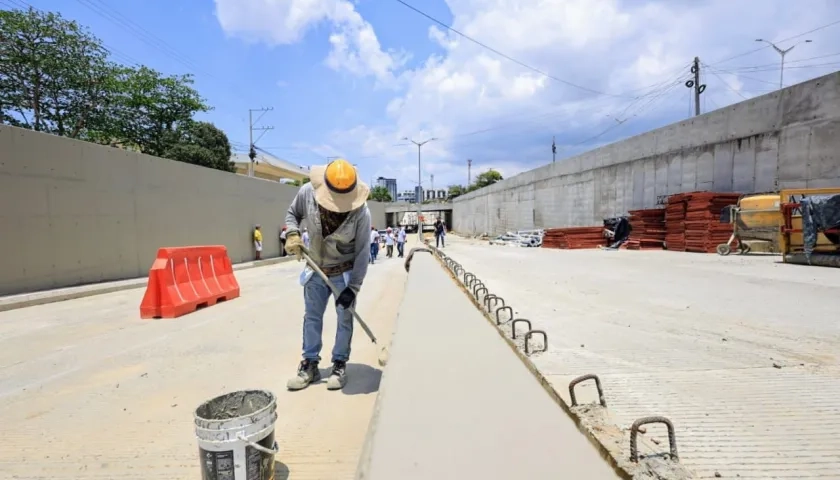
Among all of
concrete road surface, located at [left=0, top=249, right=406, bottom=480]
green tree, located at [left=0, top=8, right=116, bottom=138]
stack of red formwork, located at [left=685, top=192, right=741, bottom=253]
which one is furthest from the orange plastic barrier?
green tree, located at [left=0, top=8, right=116, bottom=138]

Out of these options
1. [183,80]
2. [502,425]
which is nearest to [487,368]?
[502,425]

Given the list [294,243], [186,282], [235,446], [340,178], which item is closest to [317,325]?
[294,243]

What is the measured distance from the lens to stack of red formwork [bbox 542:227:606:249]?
2111 centimetres

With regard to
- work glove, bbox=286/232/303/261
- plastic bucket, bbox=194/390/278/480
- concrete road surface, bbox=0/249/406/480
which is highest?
work glove, bbox=286/232/303/261

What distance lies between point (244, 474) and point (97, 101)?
37145 millimetres

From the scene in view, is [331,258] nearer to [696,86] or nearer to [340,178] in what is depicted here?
[340,178]

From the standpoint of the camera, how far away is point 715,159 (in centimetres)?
1598

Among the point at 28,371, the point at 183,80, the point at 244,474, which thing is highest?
the point at 183,80

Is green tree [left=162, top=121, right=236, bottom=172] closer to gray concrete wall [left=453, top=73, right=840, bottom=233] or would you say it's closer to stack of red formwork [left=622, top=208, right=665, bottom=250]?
gray concrete wall [left=453, top=73, right=840, bottom=233]

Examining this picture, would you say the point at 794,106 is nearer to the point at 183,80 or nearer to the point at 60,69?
the point at 60,69

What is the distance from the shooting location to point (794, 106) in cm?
1314

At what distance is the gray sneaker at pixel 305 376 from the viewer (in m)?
3.55

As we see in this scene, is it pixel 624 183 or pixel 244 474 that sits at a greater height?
pixel 624 183

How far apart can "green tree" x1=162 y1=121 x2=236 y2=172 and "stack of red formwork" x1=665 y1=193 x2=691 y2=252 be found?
34922 millimetres
